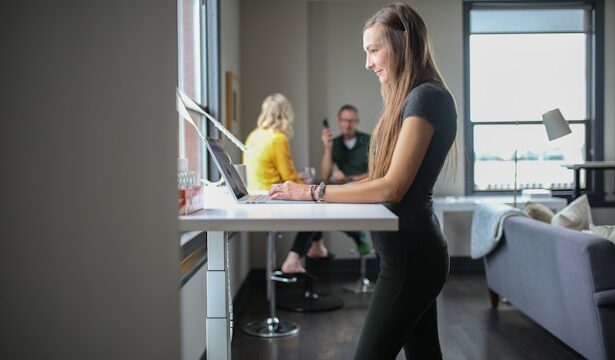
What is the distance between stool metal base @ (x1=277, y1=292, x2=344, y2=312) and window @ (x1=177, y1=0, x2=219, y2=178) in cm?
108

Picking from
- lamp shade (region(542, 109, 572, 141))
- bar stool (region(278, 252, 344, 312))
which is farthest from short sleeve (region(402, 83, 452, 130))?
lamp shade (region(542, 109, 572, 141))

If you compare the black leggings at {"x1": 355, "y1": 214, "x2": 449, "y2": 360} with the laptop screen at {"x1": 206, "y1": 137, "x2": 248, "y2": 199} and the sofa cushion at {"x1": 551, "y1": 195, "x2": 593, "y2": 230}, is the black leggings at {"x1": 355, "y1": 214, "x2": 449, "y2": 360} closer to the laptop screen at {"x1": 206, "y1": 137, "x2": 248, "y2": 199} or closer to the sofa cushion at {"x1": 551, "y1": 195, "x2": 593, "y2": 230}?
the laptop screen at {"x1": 206, "y1": 137, "x2": 248, "y2": 199}

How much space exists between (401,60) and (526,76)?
15.4ft

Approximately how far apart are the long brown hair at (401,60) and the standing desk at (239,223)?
0.19 metres

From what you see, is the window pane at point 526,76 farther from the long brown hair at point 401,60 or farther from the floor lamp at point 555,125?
the long brown hair at point 401,60

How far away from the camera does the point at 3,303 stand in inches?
49.2

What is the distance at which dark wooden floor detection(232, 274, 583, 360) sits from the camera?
11.1 feet

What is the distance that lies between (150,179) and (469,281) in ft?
14.9

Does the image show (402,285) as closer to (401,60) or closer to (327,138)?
(401,60)

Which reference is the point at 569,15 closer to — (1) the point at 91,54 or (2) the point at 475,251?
(2) the point at 475,251

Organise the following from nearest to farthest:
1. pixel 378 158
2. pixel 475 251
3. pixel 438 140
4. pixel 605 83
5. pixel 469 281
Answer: pixel 438 140
pixel 378 158
pixel 475 251
pixel 469 281
pixel 605 83

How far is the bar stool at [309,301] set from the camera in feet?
14.5

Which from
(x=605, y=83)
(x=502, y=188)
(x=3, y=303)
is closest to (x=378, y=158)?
(x=3, y=303)

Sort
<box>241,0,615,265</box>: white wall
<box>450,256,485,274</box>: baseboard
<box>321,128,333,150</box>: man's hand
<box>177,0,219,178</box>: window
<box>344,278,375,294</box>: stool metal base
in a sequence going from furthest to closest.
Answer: <box>450,256,485,274</box>: baseboard < <box>241,0,615,265</box>: white wall < <box>321,128,333,150</box>: man's hand < <box>344,278,375,294</box>: stool metal base < <box>177,0,219,178</box>: window
